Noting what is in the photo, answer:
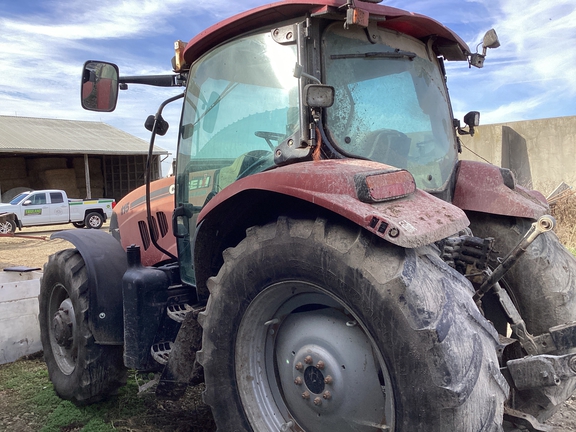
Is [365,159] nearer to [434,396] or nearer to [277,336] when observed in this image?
[277,336]

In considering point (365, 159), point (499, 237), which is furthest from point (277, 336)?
point (499, 237)

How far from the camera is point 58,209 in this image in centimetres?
2056

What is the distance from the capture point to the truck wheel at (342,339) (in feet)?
5.76

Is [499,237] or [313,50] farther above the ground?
[313,50]

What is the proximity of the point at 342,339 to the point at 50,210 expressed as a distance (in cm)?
2048

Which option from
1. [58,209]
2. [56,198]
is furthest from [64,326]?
[56,198]

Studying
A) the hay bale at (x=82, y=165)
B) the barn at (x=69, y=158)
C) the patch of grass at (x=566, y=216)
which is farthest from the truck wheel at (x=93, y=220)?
the patch of grass at (x=566, y=216)

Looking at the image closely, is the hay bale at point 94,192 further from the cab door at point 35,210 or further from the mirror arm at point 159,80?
the mirror arm at point 159,80

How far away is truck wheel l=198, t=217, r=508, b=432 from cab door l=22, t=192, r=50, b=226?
1963 cm

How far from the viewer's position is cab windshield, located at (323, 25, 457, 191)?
2547 mm

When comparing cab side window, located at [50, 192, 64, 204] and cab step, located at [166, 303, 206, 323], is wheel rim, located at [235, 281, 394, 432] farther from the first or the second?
cab side window, located at [50, 192, 64, 204]

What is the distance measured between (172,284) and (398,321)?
6.20 feet

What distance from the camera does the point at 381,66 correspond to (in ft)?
8.93

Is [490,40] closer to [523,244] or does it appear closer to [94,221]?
[523,244]
